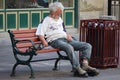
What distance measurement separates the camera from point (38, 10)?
52.4 ft

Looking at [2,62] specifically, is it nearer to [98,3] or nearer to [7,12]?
[7,12]

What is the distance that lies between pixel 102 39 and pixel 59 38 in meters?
1.07

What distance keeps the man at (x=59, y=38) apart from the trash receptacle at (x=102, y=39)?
696 mm

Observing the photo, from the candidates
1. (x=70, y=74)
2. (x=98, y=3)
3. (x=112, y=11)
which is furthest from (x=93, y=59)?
(x=112, y=11)

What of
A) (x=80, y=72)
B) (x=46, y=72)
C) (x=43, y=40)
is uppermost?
(x=43, y=40)

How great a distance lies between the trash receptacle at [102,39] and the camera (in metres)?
9.55

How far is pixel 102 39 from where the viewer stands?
9.54 metres

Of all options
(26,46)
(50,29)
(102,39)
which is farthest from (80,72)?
(102,39)

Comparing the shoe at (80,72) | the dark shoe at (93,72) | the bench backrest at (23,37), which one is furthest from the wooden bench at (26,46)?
the dark shoe at (93,72)

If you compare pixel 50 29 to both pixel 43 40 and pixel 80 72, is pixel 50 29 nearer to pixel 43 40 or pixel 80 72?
pixel 43 40

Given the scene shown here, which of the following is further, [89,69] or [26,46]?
[26,46]

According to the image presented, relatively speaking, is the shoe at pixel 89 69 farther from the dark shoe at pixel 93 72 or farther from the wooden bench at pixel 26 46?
the wooden bench at pixel 26 46

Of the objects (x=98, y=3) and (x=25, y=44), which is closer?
(x=25, y=44)

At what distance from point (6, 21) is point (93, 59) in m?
6.02
